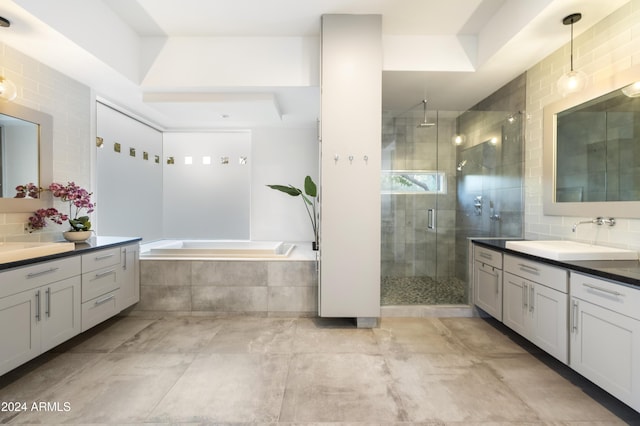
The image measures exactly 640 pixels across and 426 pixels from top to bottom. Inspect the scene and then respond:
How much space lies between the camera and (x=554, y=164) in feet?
8.25

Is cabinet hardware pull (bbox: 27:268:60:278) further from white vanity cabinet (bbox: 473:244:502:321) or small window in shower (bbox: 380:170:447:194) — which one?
white vanity cabinet (bbox: 473:244:502:321)

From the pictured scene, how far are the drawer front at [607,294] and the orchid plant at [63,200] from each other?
148 inches

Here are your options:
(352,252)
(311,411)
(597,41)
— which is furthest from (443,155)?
(311,411)

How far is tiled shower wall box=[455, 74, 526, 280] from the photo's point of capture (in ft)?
9.80

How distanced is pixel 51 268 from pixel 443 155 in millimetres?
3813

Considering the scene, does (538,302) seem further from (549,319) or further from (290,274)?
(290,274)

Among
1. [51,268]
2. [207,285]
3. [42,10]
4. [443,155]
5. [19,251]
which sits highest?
[42,10]

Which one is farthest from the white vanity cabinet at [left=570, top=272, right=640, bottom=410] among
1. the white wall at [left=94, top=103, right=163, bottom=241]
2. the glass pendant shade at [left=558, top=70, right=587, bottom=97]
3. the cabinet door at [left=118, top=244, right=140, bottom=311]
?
the white wall at [left=94, top=103, right=163, bottom=241]

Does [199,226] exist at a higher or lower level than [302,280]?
higher

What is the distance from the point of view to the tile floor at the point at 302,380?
157 centimetres

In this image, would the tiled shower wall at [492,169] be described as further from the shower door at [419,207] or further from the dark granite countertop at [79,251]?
the dark granite countertop at [79,251]

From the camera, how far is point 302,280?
2953 millimetres

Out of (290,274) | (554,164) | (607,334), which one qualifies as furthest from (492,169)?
(290,274)

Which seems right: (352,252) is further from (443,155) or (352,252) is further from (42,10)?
(42,10)
